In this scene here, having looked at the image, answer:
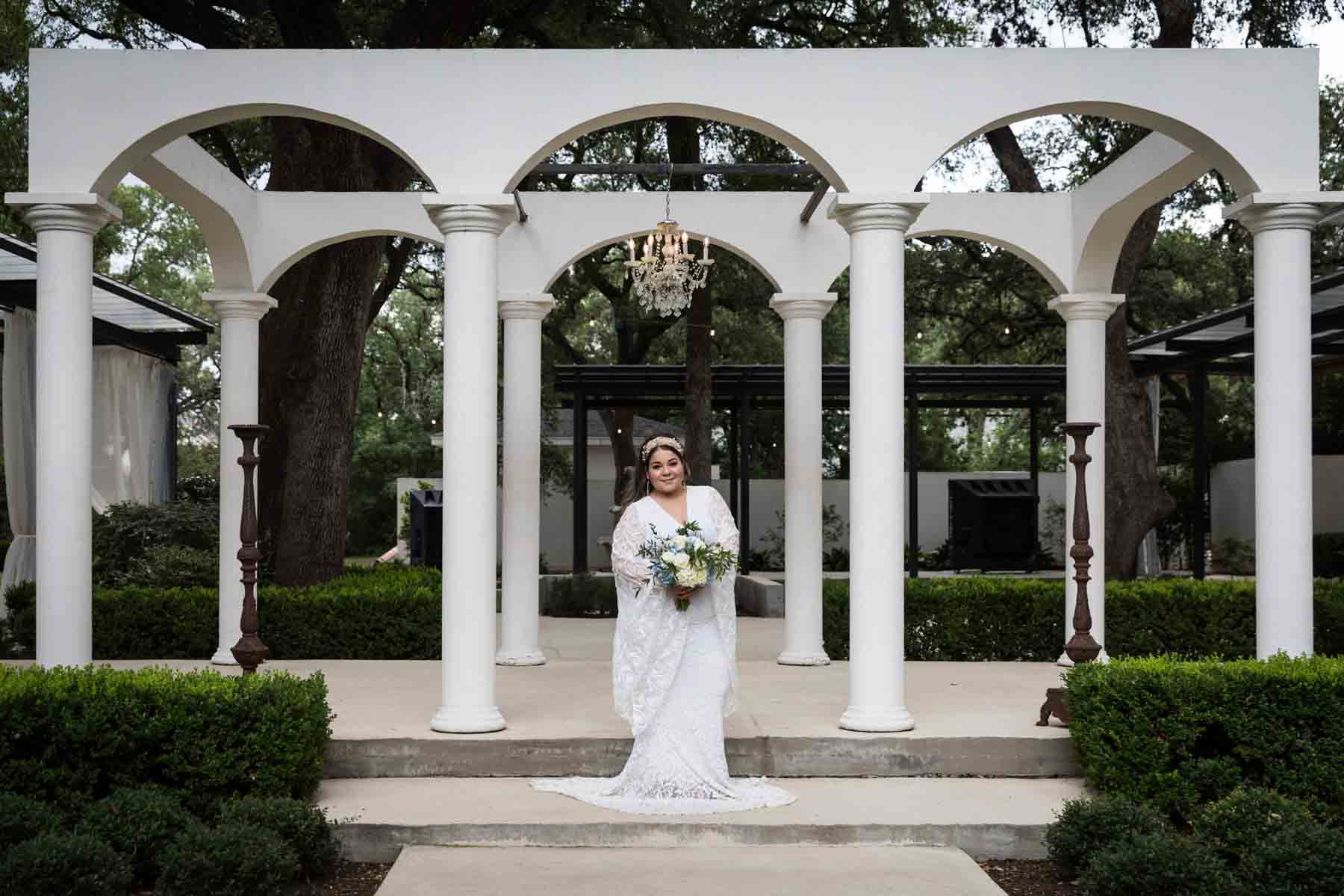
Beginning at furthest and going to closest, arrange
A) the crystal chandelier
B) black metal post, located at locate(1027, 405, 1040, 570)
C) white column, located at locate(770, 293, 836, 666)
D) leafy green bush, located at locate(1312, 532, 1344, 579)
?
black metal post, located at locate(1027, 405, 1040, 570) < leafy green bush, located at locate(1312, 532, 1344, 579) < white column, located at locate(770, 293, 836, 666) < the crystal chandelier

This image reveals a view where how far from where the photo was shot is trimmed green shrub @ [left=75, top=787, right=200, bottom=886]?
20.2 feet

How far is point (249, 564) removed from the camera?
9.05 meters

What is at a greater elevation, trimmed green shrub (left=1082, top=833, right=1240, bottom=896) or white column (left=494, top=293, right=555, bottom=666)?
white column (left=494, top=293, right=555, bottom=666)

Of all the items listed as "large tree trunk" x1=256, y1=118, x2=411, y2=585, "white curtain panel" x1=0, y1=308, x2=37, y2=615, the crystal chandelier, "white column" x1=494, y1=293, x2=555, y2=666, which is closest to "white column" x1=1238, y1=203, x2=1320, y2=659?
the crystal chandelier

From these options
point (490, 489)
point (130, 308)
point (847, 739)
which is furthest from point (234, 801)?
point (130, 308)

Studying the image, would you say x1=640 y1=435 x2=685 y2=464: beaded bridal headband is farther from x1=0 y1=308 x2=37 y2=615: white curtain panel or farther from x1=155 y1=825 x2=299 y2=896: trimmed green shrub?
x1=0 y1=308 x2=37 y2=615: white curtain panel

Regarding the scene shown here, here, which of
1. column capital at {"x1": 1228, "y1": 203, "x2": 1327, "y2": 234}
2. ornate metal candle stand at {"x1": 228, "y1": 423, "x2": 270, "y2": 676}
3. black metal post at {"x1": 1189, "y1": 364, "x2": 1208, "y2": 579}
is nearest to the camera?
column capital at {"x1": 1228, "y1": 203, "x2": 1327, "y2": 234}

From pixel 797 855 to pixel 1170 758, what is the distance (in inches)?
88.3

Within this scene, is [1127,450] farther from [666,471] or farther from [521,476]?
[666,471]

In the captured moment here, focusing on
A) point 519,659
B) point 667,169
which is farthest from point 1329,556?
point 667,169

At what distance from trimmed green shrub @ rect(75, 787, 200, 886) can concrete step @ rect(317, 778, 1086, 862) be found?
0.83m

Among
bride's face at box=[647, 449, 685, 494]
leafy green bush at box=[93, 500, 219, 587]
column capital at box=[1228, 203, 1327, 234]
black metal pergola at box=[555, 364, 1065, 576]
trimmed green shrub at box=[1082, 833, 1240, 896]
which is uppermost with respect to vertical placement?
column capital at box=[1228, 203, 1327, 234]

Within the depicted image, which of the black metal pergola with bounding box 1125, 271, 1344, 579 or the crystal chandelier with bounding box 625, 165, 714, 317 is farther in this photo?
the black metal pergola with bounding box 1125, 271, 1344, 579

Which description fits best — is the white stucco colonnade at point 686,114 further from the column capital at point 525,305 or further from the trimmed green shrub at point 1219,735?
the column capital at point 525,305
